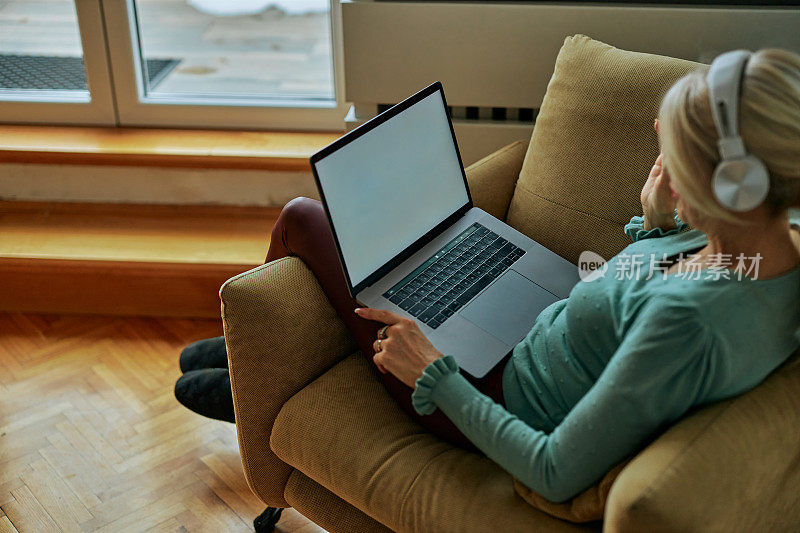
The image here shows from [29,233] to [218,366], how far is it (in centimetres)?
90

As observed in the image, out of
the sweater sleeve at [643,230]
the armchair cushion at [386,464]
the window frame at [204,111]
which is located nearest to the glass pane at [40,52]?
the window frame at [204,111]

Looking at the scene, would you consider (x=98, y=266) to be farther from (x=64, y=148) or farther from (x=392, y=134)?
(x=392, y=134)

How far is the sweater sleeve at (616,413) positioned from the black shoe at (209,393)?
0.73 meters

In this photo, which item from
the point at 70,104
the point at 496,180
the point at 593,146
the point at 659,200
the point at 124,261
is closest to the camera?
the point at 659,200

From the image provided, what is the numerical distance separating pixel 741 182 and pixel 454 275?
57 centimetres

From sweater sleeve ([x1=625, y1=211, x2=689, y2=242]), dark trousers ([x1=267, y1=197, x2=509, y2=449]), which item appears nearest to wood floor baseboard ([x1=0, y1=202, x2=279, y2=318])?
dark trousers ([x1=267, y1=197, x2=509, y2=449])

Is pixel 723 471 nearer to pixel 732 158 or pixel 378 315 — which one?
pixel 732 158

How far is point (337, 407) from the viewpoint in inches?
48.1

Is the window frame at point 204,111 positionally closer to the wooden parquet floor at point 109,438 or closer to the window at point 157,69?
the window at point 157,69

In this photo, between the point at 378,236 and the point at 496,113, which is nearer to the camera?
the point at 378,236

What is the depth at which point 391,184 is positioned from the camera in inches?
50.1

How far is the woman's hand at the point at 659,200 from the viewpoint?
120cm

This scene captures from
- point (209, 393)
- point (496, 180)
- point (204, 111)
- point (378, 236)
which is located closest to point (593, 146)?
point (496, 180)

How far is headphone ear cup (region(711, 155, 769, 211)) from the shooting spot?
0.82m
